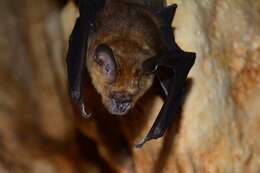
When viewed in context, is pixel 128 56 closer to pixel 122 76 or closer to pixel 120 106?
pixel 122 76

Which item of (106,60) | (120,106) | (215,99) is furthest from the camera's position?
(215,99)

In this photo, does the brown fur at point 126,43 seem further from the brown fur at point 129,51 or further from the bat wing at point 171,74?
the bat wing at point 171,74

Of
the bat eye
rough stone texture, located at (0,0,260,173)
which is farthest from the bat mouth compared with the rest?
rough stone texture, located at (0,0,260,173)

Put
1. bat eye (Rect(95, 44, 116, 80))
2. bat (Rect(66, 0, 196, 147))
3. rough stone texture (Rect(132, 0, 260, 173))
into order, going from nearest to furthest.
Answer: bat eye (Rect(95, 44, 116, 80))
bat (Rect(66, 0, 196, 147))
rough stone texture (Rect(132, 0, 260, 173))

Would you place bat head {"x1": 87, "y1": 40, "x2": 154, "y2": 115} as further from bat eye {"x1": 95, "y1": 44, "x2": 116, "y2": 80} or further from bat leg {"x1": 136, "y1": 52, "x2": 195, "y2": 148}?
bat leg {"x1": 136, "y1": 52, "x2": 195, "y2": 148}

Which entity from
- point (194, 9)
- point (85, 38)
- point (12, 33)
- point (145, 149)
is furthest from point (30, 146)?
point (194, 9)

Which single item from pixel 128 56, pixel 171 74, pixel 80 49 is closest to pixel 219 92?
pixel 171 74
